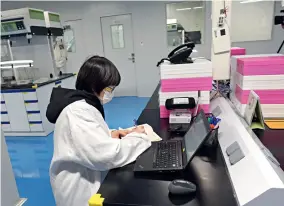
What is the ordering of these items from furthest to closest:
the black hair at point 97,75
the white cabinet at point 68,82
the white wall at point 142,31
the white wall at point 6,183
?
1. the white wall at point 142,31
2. the white cabinet at point 68,82
3. the white wall at point 6,183
4. the black hair at point 97,75

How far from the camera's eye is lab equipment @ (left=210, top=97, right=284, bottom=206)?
0.69m

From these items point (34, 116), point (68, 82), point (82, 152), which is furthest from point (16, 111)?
point (82, 152)

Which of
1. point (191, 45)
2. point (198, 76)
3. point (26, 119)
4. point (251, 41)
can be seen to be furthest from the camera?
point (251, 41)

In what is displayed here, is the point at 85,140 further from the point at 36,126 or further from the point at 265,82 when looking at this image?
the point at 36,126

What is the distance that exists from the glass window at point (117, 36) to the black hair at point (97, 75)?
173 inches

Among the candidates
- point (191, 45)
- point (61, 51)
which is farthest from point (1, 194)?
point (61, 51)

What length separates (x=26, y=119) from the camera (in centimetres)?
340

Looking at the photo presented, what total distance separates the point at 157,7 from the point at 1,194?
173 inches

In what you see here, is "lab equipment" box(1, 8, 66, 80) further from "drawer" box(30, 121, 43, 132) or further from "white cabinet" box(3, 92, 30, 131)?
"drawer" box(30, 121, 43, 132)

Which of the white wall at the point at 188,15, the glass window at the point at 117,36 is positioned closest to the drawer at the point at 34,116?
the glass window at the point at 117,36

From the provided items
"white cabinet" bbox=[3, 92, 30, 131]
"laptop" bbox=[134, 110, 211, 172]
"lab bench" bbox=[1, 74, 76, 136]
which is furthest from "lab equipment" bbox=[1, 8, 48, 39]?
"laptop" bbox=[134, 110, 211, 172]

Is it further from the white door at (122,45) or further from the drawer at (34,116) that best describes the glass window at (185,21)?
the drawer at (34,116)

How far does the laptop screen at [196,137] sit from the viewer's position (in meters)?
0.90

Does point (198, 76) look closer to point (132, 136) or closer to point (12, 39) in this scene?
point (132, 136)
